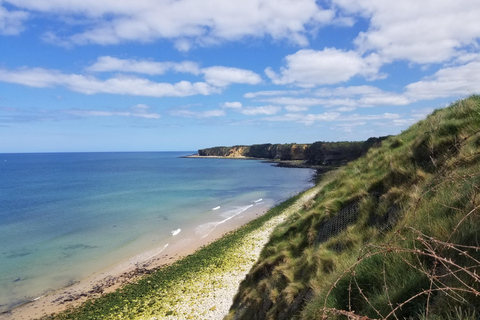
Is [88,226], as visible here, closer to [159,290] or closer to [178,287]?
[159,290]

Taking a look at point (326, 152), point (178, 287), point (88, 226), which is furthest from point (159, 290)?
point (326, 152)

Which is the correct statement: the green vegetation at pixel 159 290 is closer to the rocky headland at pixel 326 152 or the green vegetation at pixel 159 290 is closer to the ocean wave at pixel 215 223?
the ocean wave at pixel 215 223

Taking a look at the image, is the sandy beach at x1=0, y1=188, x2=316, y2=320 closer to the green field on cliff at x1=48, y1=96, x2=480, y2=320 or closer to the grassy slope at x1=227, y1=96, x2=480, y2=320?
the green field on cliff at x1=48, y1=96, x2=480, y2=320

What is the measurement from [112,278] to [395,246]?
21898 millimetres

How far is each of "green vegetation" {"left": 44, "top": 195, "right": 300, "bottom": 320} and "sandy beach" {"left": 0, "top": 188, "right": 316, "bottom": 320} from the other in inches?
15.5

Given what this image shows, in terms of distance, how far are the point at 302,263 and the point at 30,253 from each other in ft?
93.3

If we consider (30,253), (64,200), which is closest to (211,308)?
(30,253)

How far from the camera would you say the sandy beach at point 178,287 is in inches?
595

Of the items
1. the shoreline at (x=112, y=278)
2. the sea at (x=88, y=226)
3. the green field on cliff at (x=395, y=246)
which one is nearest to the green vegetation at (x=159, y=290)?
the shoreline at (x=112, y=278)

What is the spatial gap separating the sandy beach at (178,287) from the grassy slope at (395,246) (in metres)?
5.96

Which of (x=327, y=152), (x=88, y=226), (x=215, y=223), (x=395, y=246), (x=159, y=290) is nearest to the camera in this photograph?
(x=395, y=246)

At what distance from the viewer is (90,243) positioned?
28.3 meters

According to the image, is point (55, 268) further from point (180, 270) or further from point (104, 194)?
point (104, 194)

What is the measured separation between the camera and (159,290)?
17.9 m
